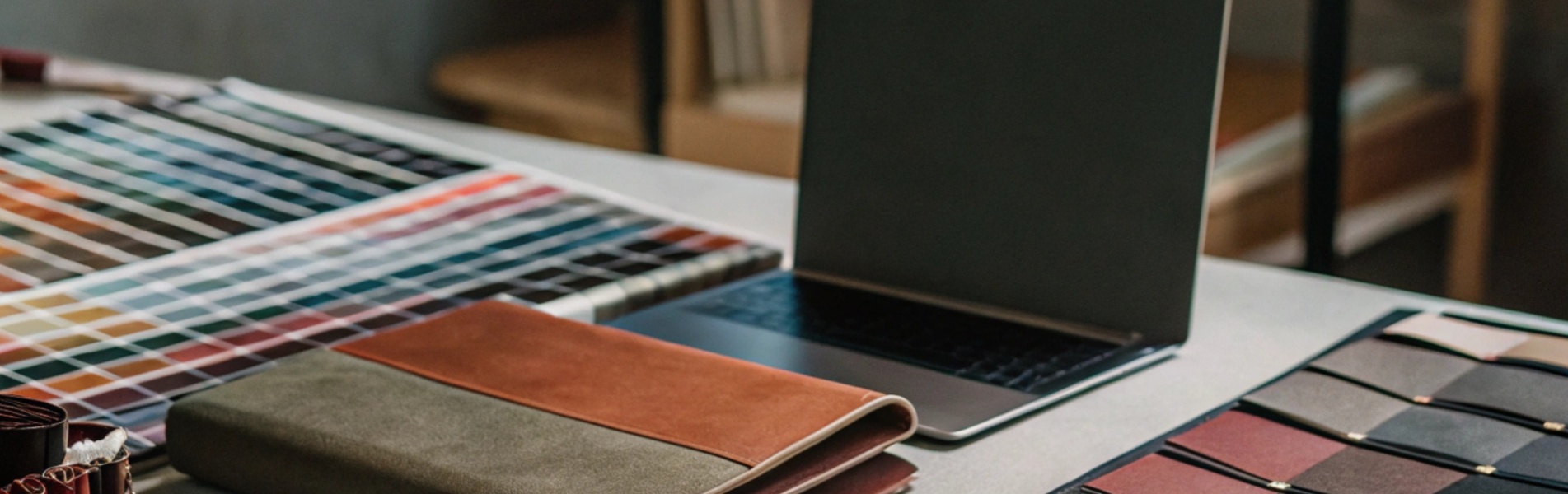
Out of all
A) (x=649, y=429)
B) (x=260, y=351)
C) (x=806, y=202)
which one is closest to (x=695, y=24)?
(x=806, y=202)

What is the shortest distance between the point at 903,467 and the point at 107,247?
2.05ft

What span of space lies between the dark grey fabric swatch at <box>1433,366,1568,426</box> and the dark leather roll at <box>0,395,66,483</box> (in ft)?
2.13

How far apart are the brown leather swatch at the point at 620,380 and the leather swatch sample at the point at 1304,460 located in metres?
0.16

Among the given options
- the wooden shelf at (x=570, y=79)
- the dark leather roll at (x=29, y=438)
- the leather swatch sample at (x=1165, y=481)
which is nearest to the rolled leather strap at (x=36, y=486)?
the dark leather roll at (x=29, y=438)

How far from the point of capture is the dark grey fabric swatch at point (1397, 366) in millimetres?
758

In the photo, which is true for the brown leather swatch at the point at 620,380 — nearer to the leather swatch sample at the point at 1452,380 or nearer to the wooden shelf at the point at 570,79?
the leather swatch sample at the point at 1452,380

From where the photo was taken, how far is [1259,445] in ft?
2.25

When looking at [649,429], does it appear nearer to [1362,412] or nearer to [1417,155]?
[1362,412]

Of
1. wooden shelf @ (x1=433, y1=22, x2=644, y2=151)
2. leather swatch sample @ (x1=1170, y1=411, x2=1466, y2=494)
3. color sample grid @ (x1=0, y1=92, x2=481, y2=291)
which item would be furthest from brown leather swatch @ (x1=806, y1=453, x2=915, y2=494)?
wooden shelf @ (x1=433, y1=22, x2=644, y2=151)

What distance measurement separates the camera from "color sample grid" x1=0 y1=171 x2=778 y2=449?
2.53 feet

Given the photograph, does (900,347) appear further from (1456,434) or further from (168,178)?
(168,178)

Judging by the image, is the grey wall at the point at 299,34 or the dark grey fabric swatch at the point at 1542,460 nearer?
the dark grey fabric swatch at the point at 1542,460

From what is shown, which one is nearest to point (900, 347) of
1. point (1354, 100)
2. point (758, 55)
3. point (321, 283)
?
point (321, 283)

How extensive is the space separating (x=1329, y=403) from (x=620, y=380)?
0.36 metres
